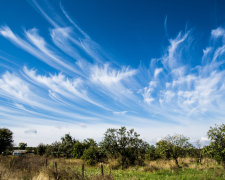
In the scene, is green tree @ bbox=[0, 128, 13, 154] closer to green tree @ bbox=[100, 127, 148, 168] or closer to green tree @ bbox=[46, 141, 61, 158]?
green tree @ bbox=[46, 141, 61, 158]

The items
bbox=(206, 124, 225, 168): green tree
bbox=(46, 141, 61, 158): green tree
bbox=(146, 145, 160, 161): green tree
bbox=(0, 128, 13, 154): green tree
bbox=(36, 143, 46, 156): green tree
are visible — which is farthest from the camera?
bbox=(36, 143, 46, 156): green tree

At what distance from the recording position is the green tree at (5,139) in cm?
3431

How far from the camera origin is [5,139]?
3491cm

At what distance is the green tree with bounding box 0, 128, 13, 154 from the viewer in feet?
113

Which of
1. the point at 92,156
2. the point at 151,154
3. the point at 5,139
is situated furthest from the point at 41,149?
the point at 151,154

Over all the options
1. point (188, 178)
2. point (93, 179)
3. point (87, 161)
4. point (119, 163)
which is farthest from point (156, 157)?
point (93, 179)

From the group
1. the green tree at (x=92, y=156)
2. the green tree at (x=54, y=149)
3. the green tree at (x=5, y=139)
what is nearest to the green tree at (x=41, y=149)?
the green tree at (x=54, y=149)

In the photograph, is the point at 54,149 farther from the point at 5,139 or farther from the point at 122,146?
the point at 122,146

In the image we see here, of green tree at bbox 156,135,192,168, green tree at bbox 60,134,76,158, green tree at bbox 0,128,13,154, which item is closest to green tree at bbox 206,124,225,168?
green tree at bbox 156,135,192,168

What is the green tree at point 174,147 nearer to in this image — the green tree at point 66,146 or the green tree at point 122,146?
the green tree at point 122,146

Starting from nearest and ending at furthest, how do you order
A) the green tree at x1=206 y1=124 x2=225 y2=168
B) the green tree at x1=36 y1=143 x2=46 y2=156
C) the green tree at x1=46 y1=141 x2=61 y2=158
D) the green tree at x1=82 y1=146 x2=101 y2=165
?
the green tree at x1=206 y1=124 x2=225 y2=168, the green tree at x1=82 y1=146 x2=101 y2=165, the green tree at x1=46 y1=141 x2=61 y2=158, the green tree at x1=36 y1=143 x2=46 y2=156

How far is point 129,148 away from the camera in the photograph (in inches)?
769

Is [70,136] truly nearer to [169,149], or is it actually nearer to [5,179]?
[169,149]

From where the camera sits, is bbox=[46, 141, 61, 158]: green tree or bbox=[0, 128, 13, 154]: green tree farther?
bbox=[46, 141, 61, 158]: green tree
